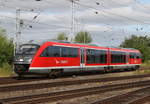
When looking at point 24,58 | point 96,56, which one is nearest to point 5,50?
point 96,56

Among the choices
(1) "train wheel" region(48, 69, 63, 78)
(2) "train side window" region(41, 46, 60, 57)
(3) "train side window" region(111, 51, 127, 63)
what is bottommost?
(1) "train wheel" region(48, 69, 63, 78)

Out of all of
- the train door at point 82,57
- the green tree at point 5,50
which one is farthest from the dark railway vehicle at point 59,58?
the green tree at point 5,50

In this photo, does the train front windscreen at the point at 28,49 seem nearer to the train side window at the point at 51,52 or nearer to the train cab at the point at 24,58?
the train cab at the point at 24,58

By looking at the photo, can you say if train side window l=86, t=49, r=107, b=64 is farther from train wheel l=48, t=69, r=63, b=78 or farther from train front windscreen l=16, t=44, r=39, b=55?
train front windscreen l=16, t=44, r=39, b=55

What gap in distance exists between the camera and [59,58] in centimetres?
2266

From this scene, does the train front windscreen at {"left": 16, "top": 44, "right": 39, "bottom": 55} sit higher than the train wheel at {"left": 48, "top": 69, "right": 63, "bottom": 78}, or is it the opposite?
the train front windscreen at {"left": 16, "top": 44, "right": 39, "bottom": 55}

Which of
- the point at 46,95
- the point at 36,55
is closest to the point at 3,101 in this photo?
the point at 46,95

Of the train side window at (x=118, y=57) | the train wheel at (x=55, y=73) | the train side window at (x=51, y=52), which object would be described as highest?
the train side window at (x=51, y=52)

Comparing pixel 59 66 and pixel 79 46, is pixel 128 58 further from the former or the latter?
pixel 59 66

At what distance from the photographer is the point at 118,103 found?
10555mm

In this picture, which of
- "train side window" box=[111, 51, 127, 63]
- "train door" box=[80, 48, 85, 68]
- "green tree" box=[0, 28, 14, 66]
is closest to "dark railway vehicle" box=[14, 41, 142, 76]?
"train door" box=[80, 48, 85, 68]

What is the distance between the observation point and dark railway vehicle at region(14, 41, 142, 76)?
20.6 m

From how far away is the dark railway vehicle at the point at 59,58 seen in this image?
20.6 m

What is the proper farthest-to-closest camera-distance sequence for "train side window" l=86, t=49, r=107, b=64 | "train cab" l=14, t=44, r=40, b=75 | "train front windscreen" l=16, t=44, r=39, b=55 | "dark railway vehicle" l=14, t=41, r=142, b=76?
"train side window" l=86, t=49, r=107, b=64 < "train front windscreen" l=16, t=44, r=39, b=55 < "dark railway vehicle" l=14, t=41, r=142, b=76 < "train cab" l=14, t=44, r=40, b=75
